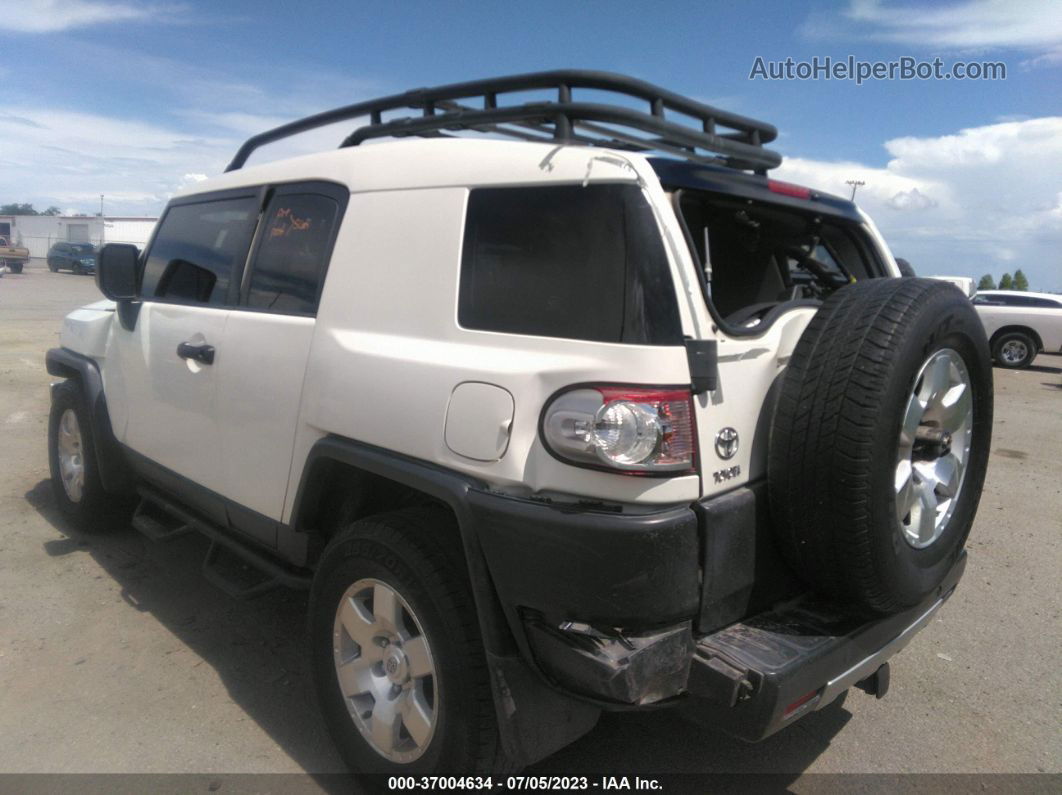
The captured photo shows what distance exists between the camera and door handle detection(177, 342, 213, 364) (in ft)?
10.7

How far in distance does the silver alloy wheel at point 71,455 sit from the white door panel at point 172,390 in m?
0.75

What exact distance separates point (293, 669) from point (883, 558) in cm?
245

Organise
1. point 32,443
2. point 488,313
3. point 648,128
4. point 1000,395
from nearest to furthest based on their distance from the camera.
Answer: point 488,313
point 648,128
point 32,443
point 1000,395

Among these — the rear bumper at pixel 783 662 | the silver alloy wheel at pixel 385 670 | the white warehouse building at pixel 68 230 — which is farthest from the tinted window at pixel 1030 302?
the white warehouse building at pixel 68 230

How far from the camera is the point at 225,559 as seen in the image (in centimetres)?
385

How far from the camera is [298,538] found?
2.94 meters

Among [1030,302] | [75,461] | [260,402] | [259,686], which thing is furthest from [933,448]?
[1030,302]

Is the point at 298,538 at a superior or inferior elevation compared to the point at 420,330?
inferior

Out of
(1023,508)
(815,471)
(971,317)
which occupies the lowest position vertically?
(1023,508)

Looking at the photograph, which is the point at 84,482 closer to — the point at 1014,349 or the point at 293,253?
the point at 293,253

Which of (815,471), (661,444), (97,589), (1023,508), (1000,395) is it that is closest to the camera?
(661,444)

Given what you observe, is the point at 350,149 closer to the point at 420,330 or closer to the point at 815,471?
the point at 420,330

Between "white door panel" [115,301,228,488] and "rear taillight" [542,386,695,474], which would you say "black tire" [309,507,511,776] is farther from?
"white door panel" [115,301,228,488]

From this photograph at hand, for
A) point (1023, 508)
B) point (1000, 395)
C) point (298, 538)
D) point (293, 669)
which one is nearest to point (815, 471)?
point (298, 538)
